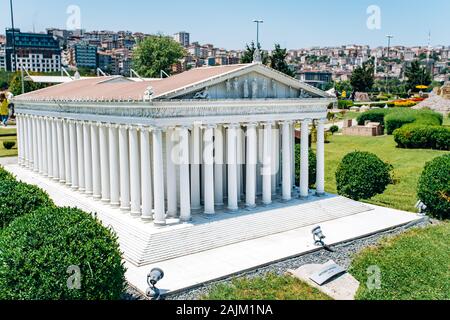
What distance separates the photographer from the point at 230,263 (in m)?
21.3

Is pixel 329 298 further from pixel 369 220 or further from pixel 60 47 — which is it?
pixel 60 47

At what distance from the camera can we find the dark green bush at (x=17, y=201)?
21297 millimetres

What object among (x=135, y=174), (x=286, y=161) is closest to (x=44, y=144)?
(x=135, y=174)

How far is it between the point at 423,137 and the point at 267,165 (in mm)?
27510

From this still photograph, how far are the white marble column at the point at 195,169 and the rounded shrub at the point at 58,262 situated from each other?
9.66m

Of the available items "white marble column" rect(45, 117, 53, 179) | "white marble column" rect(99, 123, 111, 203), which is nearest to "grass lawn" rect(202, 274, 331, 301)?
"white marble column" rect(99, 123, 111, 203)

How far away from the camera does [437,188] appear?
2808 centimetres

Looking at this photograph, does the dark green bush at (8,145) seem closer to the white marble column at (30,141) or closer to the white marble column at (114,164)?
the white marble column at (30,141)

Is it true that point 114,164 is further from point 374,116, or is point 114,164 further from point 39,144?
point 374,116

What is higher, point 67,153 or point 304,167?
point 67,153

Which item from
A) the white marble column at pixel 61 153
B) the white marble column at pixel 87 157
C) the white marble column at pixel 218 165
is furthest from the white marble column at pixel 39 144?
the white marble column at pixel 218 165

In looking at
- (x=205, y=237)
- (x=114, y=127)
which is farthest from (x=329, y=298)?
(x=114, y=127)

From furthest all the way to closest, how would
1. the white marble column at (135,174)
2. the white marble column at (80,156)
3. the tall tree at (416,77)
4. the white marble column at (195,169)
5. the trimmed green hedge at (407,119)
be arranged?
the tall tree at (416,77)
the trimmed green hedge at (407,119)
the white marble column at (80,156)
the white marble column at (195,169)
the white marble column at (135,174)

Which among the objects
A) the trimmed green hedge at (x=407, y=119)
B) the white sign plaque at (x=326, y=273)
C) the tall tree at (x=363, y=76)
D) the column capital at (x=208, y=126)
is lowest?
the white sign plaque at (x=326, y=273)
